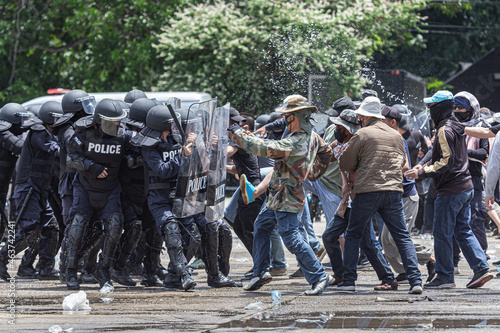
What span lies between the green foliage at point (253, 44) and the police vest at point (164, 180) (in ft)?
38.9

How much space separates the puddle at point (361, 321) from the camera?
5.82m

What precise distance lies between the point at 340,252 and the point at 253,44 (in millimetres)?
13035

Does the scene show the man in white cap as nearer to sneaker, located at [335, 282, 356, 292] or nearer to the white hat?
the white hat

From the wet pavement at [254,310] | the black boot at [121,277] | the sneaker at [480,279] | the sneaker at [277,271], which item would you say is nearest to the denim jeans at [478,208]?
the wet pavement at [254,310]

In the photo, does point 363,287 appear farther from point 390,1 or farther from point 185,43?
point 390,1

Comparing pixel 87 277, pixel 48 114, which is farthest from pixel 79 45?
pixel 87 277

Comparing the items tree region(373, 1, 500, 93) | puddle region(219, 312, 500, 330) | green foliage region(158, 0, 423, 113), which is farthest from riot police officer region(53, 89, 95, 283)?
tree region(373, 1, 500, 93)

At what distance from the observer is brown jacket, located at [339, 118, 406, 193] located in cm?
747

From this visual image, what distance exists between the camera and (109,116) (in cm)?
802

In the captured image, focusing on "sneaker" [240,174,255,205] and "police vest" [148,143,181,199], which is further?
"police vest" [148,143,181,199]

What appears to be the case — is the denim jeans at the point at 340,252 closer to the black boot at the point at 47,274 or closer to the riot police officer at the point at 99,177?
the riot police officer at the point at 99,177

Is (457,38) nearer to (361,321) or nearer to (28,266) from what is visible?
(28,266)

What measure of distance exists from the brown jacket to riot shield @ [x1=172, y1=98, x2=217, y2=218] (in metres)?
1.36

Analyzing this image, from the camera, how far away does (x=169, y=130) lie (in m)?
7.97
